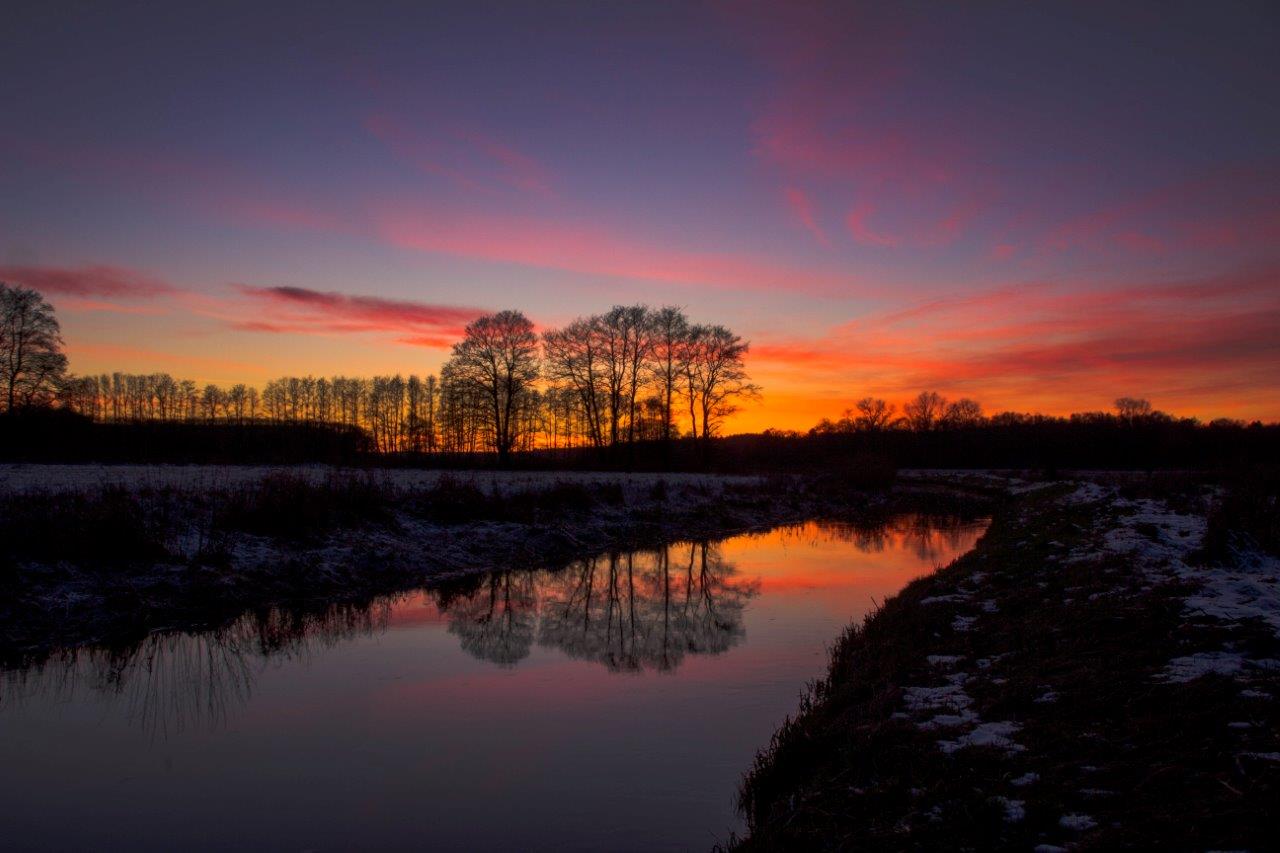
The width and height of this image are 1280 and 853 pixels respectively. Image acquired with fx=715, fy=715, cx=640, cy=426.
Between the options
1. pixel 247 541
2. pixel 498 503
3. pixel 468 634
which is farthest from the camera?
pixel 498 503

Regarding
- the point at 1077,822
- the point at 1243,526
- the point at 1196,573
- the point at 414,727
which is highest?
the point at 1243,526

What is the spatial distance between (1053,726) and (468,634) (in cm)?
947

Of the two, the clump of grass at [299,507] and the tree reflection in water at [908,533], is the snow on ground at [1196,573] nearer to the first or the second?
the tree reflection in water at [908,533]

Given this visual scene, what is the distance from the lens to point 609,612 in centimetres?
1483

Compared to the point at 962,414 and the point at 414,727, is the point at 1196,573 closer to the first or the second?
the point at 414,727

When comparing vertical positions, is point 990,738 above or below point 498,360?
below

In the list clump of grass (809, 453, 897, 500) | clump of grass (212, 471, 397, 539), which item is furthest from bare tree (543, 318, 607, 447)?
clump of grass (212, 471, 397, 539)

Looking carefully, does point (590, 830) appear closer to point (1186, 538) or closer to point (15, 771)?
point (15, 771)

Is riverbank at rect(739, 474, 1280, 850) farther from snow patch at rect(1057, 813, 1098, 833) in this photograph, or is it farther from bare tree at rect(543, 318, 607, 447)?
bare tree at rect(543, 318, 607, 447)

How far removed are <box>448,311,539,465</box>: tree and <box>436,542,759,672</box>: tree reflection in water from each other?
4247 centimetres

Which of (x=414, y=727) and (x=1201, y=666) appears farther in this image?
(x=414, y=727)

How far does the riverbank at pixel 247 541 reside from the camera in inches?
488

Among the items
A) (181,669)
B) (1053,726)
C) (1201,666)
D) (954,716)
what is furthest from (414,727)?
(1201,666)

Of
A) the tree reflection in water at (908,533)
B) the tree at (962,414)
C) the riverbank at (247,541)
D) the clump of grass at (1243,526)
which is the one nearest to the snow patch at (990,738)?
the clump of grass at (1243,526)
